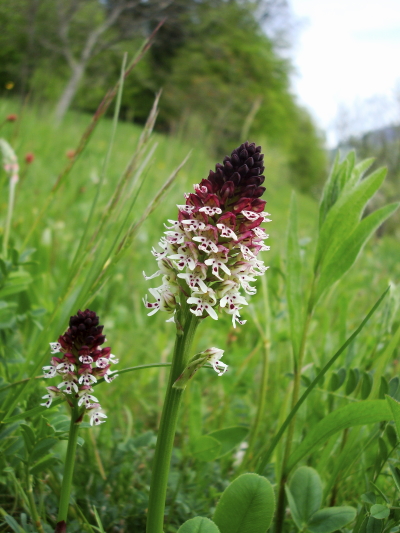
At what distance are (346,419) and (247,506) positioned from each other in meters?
0.25

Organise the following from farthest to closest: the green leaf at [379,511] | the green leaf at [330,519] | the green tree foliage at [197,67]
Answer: the green tree foliage at [197,67]
the green leaf at [330,519]
the green leaf at [379,511]

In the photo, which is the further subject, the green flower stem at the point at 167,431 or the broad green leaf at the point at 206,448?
the broad green leaf at the point at 206,448

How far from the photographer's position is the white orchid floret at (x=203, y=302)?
2.18 ft

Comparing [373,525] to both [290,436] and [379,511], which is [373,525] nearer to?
[379,511]

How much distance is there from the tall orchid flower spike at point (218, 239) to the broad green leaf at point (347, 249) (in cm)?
38

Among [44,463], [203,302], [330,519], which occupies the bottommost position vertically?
[330,519]

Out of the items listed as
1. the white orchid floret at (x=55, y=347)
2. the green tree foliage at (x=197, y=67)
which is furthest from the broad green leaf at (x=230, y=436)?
the green tree foliage at (x=197, y=67)

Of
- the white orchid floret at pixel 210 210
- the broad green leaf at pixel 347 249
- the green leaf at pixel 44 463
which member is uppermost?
the broad green leaf at pixel 347 249

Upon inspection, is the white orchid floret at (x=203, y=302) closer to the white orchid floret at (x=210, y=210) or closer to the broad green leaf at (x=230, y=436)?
the white orchid floret at (x=210, y=210)

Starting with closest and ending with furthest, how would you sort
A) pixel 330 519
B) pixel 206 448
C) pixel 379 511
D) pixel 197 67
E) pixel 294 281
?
pixel 379 511, pixel 330 519, pixel 206 448, pixel 294 281, pixel 197 67

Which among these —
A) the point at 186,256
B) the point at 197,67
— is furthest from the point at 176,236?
the point at 197,67

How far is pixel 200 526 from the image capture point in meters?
0.71

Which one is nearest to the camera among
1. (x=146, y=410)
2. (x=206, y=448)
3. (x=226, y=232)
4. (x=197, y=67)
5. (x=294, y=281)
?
(x=226, y=232)

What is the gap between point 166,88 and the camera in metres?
23.2
